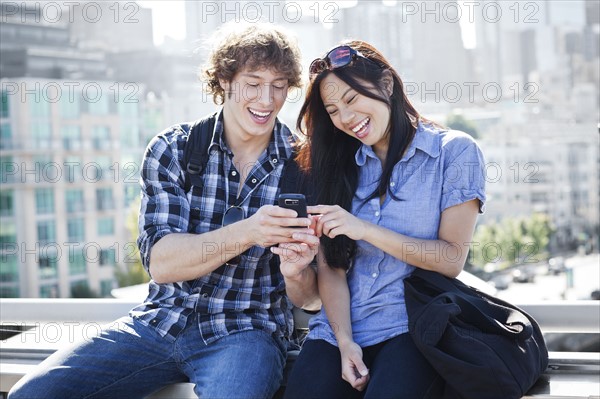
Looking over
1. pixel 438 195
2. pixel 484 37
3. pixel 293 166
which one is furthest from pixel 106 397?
pixel 484 37

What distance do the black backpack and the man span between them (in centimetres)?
2

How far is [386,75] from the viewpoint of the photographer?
→ 183 cm

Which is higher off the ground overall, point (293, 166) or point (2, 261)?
point (293, 166)

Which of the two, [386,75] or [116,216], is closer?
[386,75]

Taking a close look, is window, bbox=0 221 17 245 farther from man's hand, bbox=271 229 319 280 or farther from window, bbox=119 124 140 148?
man's hand, bbox=271 229 319 280

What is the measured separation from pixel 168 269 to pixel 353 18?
40.0m

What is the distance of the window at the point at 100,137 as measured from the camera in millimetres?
41000

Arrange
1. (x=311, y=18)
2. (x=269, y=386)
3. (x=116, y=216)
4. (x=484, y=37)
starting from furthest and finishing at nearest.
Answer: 1. (x=484, y=37)
2. (x=116, y=216)
3. (x=311, y=18)
4. (x=269, y=386)

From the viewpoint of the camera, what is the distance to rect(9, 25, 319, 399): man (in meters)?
1.75

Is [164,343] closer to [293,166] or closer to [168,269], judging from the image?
[168,269]

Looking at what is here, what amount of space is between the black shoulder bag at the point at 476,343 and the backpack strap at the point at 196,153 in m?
0.64

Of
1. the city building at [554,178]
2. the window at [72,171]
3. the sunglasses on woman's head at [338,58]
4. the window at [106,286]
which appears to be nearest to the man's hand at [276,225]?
the sunglasses on woman's head at [338,58]

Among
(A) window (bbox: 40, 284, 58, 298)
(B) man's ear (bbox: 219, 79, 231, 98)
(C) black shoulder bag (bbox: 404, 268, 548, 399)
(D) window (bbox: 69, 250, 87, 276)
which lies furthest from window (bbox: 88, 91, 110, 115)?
(C) black shoulder bag (bbox: 404, 268, 548, 399)

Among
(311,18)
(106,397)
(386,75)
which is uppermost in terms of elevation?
(311,18)
